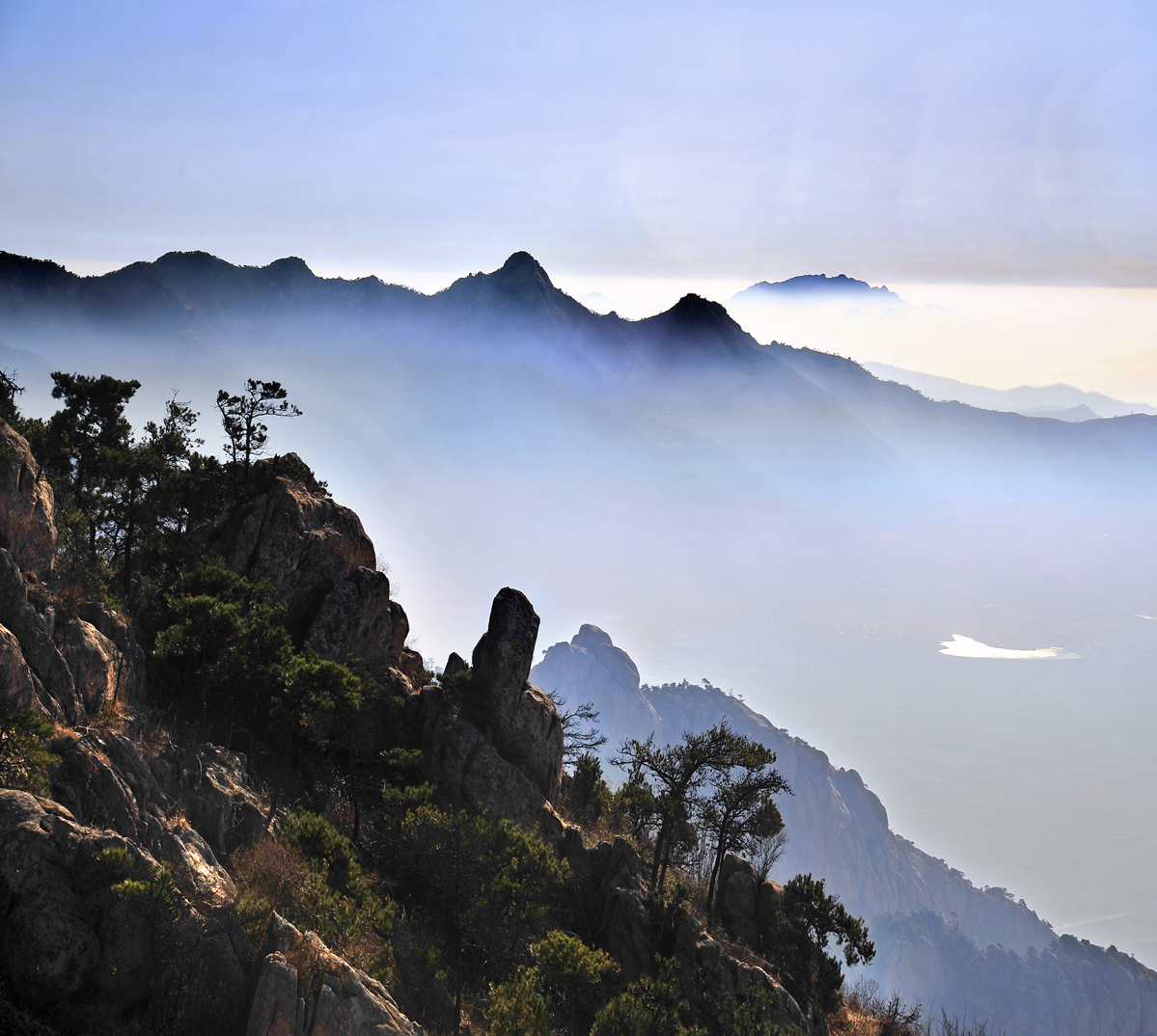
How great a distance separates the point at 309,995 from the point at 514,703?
82.7ft

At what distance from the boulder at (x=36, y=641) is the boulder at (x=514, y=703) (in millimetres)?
21462

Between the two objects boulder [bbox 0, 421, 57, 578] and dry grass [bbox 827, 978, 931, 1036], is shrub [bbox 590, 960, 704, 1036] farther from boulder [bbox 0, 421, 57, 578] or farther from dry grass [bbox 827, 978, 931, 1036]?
boulder [bbox 0, 421, 57, 578]

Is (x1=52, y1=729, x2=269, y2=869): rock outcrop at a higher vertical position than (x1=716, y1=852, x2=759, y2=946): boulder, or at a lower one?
higher

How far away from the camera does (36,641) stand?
93.9 ft

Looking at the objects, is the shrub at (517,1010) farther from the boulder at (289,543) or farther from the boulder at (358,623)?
the boulder at (289,543)

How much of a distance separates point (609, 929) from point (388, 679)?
722 inches

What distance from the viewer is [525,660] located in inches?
1914

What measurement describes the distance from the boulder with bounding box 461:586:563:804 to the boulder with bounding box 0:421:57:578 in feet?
71.1

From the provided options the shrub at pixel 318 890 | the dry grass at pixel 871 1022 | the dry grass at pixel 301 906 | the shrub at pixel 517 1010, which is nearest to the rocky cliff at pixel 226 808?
the dry grass at pixel 301 906

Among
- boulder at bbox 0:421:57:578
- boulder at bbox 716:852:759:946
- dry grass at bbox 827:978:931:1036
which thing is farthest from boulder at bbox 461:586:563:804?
boulder at bbox 0:421:57:578

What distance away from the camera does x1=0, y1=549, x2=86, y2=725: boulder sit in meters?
28.1

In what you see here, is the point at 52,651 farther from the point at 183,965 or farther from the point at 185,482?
the point at 185,482

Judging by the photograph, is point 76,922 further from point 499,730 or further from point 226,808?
point 499,730

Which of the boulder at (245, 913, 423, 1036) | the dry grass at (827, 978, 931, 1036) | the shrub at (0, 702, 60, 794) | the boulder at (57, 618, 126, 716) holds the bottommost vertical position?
the dry grass at (827, 978, 931, 1036)
